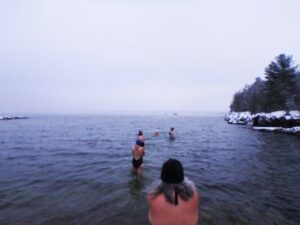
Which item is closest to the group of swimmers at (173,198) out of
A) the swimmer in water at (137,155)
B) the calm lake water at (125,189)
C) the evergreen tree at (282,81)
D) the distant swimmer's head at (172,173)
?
the distant swimmer's head at (172,173)

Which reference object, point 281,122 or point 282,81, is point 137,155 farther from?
point 282,81

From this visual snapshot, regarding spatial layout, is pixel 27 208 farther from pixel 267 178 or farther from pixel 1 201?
pixel 267 178

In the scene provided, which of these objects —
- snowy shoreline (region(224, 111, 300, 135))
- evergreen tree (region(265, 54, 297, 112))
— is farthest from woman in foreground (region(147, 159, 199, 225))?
evergreen tree (region(265, 54, 297, 112))

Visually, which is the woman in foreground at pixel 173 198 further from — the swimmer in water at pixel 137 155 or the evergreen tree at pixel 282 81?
the evergreen tree at pixel 282 81

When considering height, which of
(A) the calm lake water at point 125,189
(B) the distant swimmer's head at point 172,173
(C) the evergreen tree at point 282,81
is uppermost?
(C) the evergreen tree at point 282,81

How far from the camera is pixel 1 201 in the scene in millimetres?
9922

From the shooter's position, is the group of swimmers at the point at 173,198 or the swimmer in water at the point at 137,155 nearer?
the group of swimmers at the point at 173,198

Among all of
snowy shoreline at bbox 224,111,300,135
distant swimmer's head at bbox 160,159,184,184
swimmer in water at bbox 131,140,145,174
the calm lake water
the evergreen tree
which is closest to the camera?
distant swimmer's head at bbox 160,159,184,184

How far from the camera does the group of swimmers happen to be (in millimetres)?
3889

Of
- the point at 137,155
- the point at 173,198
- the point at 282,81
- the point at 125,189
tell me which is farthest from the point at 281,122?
the point at 173,198

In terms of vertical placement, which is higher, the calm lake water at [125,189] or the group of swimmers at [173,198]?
the group of swimmers at [173,198]

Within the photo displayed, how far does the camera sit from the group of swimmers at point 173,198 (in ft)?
12.8

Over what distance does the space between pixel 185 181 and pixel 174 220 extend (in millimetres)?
686

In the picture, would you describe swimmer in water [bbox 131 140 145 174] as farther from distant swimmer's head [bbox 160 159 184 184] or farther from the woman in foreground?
distant swimmer's head [bbox 160 159 184 184]
